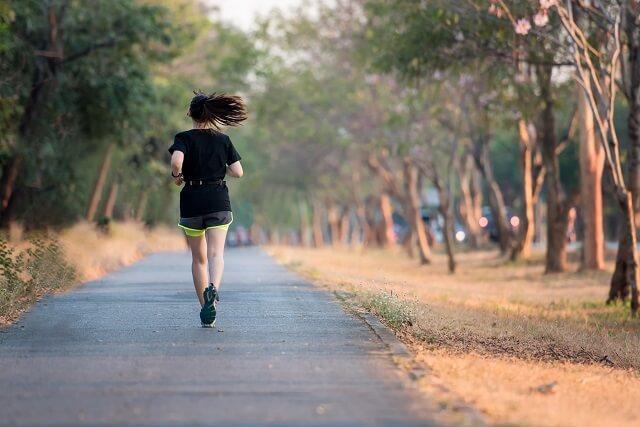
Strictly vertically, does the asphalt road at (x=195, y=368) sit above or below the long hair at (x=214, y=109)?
below

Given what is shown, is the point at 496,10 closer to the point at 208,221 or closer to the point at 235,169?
the point at 235,169

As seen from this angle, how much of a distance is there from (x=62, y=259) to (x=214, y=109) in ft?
30.2

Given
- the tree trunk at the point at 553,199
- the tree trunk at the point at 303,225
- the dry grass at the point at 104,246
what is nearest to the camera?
the dry grass at the point at 104,246

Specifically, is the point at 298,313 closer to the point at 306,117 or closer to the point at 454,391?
the point at 454,391

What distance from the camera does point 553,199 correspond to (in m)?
33.8

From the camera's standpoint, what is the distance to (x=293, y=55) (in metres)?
49.7

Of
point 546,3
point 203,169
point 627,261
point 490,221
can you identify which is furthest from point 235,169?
point 490,221

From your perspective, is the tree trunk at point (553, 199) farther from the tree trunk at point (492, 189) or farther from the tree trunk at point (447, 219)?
the tree trunk at point (492, 189)

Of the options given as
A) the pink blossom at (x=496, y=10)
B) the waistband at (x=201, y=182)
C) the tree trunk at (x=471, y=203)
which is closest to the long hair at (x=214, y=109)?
the waistband at (x=201, y=182)

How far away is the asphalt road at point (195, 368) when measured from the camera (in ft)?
28.0

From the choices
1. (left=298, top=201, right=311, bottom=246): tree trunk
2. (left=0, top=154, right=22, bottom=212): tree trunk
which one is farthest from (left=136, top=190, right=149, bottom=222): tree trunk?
(left=298, top=201, right=311, bottom=246): tree trunk

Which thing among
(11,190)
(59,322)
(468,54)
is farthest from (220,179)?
(11,190)

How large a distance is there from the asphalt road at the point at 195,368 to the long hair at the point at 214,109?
204 cm

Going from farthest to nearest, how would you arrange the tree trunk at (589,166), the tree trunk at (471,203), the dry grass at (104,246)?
1. the tree trunk at (471,203)
2. the tree trunk at (589,166)
3. the dry grass at (104,246)
